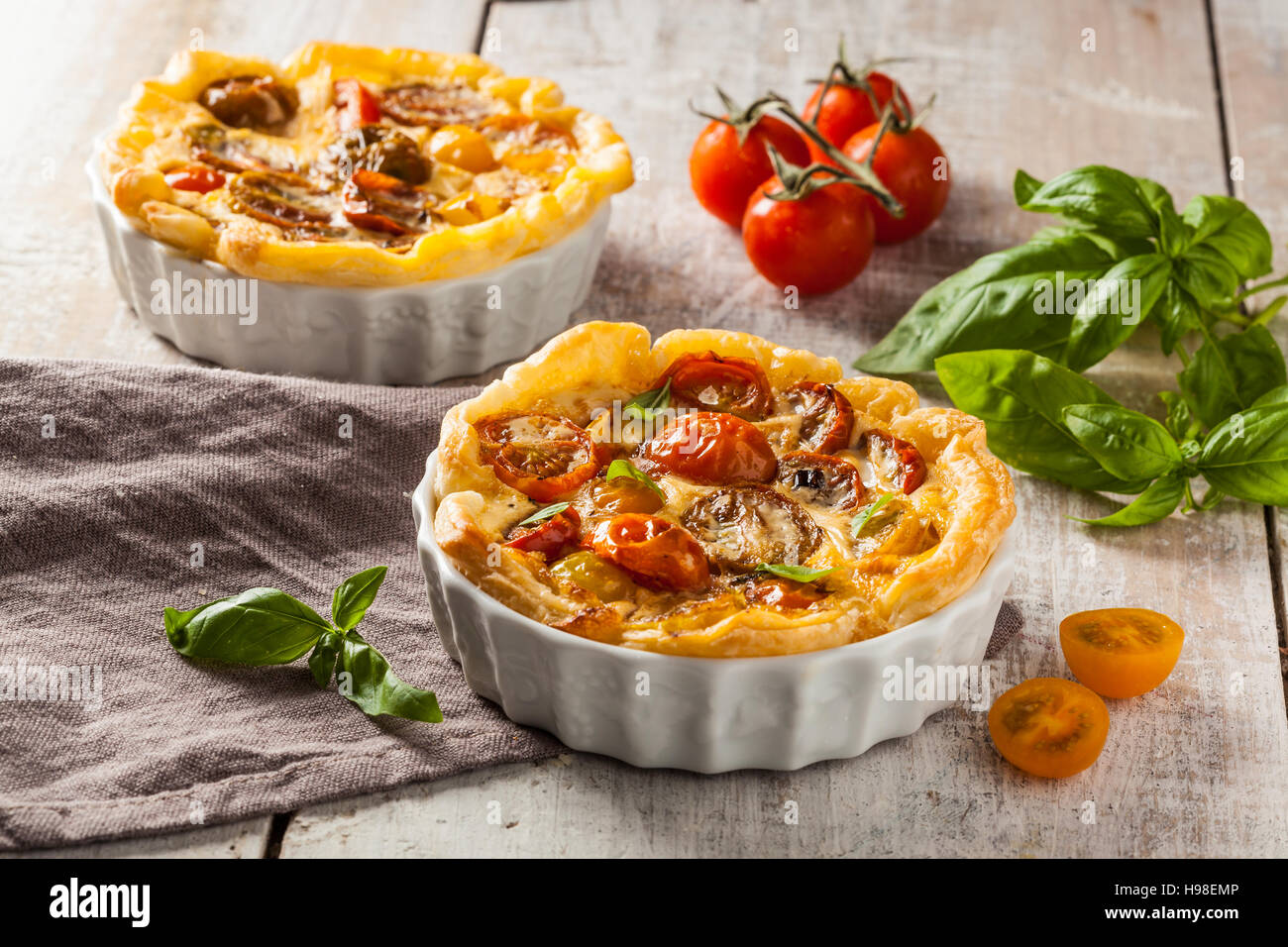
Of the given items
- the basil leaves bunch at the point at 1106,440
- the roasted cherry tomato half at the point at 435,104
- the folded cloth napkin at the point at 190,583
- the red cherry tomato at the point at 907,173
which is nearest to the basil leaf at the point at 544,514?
the folded cloth napkin at the point at 190,583

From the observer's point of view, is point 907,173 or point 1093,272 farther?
point 907,173

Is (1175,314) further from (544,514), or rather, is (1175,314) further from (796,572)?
(544,514)

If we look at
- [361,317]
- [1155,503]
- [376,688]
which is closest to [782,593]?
[376,688]

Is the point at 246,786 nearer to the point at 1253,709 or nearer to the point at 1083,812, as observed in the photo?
the point at 1083,812

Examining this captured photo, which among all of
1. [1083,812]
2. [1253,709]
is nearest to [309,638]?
[1083,812]

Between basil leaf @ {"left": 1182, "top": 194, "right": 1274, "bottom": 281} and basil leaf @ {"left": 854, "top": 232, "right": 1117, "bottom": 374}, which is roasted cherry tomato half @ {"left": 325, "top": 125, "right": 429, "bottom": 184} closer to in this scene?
basil leaf @ {"left": 854, "top": 232, "right": 1117, "bottom": 374}

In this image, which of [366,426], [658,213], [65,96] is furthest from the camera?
[65,96]
